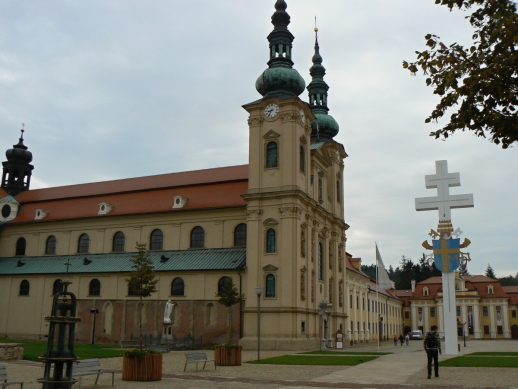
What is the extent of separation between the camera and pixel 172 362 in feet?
84.5

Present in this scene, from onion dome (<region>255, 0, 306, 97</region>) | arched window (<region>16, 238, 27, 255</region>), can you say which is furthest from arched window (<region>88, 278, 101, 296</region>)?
onion dome (<region>255, 0, 306, 97</region>)

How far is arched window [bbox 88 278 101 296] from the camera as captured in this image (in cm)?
4657

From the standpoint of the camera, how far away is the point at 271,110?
141 feet

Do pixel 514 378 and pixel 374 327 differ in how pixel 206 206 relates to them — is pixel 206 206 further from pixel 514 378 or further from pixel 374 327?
pixel 374 327

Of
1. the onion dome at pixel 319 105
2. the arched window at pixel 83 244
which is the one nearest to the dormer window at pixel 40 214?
the arched window at pixel 83 244

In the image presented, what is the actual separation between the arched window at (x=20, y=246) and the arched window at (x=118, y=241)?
1093 cm

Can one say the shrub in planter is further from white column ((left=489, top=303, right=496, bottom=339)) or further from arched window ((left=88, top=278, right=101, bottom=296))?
white column ((left=489, top=303, right=496, bottom=339))

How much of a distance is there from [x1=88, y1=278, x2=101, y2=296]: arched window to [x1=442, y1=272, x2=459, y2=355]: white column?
1127 inches

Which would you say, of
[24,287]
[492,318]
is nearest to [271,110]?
[24,287]

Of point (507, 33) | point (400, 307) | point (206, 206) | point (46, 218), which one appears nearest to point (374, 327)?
point (400, 307)

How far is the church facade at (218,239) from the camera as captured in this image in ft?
133

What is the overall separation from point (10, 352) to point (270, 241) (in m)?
20.7

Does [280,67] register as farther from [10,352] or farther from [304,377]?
[304,377]

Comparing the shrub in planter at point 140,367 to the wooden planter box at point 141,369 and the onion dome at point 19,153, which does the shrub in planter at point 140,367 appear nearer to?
the wooden planter box at point 141,369
